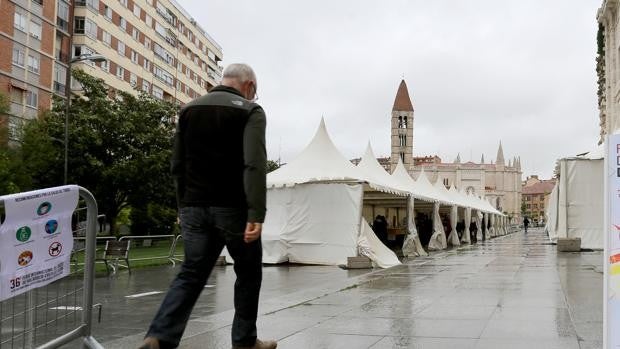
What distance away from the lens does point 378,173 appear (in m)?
21.6

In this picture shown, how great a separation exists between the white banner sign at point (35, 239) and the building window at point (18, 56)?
42.6 m

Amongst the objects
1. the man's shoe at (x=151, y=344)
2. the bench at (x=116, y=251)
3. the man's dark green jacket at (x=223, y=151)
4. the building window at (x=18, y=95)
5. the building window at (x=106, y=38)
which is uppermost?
the building window at (x=106, y=38)

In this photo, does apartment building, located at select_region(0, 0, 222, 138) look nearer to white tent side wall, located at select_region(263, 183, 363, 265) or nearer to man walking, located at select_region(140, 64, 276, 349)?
white tent side wall, located at select_region(263, 183, 363, 265)

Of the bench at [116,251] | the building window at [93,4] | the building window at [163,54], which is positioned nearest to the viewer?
the bench at [116,251]

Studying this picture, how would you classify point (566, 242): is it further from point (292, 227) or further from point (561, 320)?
point (561, 320)

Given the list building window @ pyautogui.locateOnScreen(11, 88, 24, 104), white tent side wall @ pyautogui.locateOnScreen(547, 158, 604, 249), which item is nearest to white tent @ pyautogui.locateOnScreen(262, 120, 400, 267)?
white tent side wall @ pyautogui.locateOnScreen(547, 158, 604, 249)

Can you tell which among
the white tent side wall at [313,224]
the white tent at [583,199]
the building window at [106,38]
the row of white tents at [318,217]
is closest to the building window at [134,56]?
the building window at [106,38]

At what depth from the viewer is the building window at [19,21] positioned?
135ft

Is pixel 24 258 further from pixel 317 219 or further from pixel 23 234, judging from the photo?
pixel 317 219

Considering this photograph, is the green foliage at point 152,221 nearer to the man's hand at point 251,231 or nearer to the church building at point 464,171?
the man's hand at point 251,231

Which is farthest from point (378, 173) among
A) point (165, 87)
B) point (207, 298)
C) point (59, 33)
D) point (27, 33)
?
point (165, 87)

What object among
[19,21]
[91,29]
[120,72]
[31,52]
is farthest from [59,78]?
[120,72]

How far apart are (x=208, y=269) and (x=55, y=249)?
92cm

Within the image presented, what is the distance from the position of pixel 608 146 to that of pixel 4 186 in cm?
2500
